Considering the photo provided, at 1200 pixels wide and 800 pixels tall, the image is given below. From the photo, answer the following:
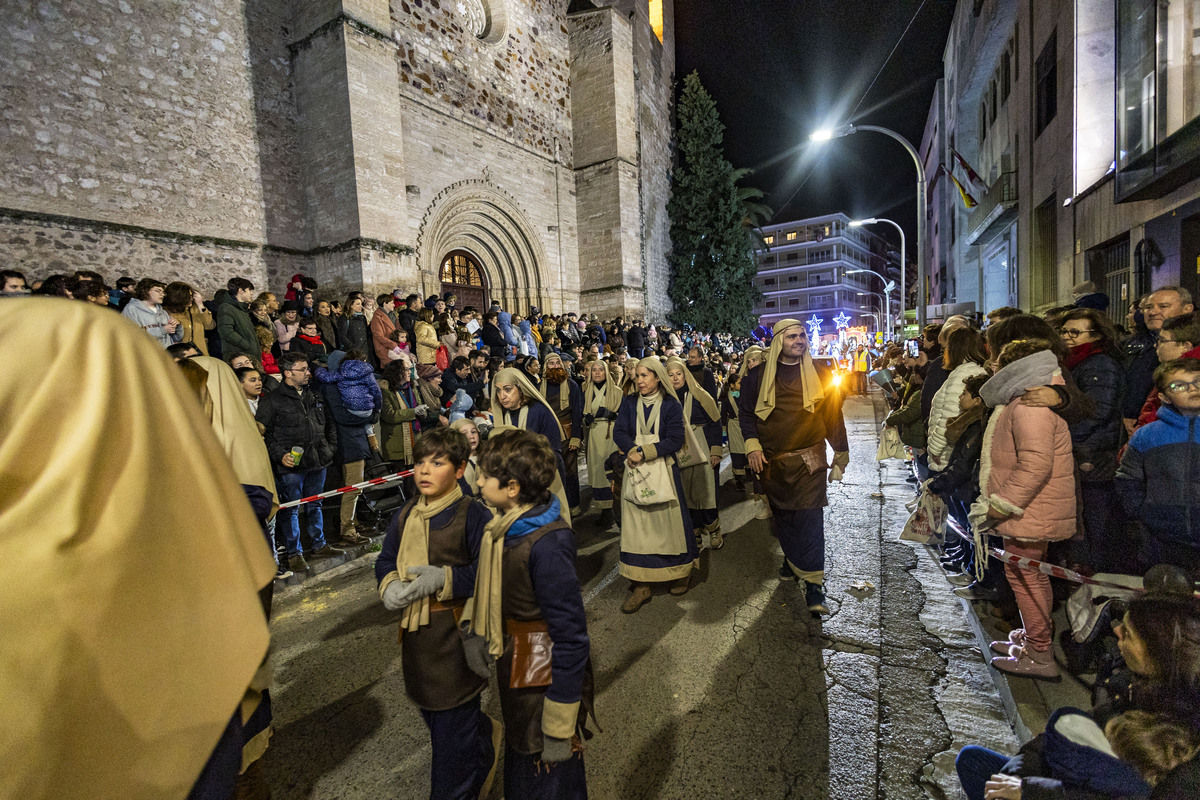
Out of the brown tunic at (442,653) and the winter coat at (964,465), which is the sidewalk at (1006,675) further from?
the brown tunic at (442,653)

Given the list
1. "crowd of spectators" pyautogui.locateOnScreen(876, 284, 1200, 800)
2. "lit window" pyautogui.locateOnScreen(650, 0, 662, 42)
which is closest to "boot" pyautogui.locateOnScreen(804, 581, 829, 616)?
"crowd of spectators" pyautogui.locateOnScreen(876, 284, 1200, 800)

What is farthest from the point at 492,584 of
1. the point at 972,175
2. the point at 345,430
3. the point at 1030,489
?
the point at 972,175

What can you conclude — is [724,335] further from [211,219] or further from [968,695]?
[968,695]

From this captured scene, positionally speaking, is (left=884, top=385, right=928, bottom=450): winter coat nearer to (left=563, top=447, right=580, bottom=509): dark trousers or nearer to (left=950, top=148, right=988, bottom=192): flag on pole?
(left=563, top=447, right=580, bottom=509): dark trousers

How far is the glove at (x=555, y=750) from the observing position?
189 centimetres

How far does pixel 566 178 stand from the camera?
18.8m

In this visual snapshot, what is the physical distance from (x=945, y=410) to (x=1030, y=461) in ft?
4.60

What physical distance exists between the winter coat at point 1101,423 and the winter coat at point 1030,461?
28.3 inches

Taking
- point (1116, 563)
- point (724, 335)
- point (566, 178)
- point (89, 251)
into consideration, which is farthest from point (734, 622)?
point (724, 335)

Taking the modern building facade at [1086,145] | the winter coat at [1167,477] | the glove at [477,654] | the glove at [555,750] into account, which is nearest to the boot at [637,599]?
the glove at [477,654]

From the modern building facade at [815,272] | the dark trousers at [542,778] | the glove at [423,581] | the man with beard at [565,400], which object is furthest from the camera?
the modern building facade at [815,272]

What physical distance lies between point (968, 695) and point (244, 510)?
3.74 meters

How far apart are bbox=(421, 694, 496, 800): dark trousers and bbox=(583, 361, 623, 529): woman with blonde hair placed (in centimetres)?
416

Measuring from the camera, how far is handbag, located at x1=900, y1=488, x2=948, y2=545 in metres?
3.96
